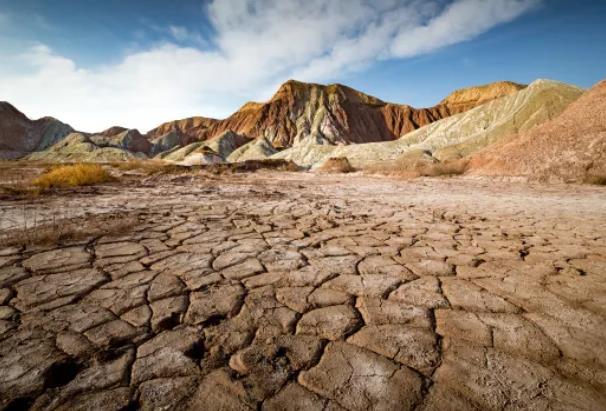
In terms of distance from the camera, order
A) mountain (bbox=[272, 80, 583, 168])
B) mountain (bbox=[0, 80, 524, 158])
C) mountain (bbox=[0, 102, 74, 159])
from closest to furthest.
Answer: mountain (bbox=[272, 80, 583, 168]) → mountain (bbox=[0, 102, 74, 159]) → mountain (bbox=[0, 80, 524, 158])

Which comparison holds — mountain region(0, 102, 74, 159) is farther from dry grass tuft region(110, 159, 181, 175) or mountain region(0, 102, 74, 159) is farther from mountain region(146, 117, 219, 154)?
dry grass tuft region(110, 159, 181, 175)

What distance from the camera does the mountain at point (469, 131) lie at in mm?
21562

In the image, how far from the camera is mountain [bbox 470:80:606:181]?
8.98 meters

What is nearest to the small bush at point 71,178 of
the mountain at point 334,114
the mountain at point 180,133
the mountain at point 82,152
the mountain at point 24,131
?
the mountain at point 82,152

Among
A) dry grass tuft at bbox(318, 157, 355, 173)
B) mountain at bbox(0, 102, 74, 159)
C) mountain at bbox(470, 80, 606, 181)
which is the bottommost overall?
dry grass tuft at bbox(318, 157, 355, 173)

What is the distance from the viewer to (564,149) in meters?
9.69

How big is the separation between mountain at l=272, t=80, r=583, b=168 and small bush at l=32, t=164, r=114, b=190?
14016 mm

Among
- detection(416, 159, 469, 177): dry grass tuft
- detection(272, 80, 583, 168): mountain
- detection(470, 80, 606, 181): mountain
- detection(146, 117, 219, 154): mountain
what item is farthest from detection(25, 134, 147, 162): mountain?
detection(470, 80, 606, 181): mountain

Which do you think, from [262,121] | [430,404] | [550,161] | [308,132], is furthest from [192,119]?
[430,404]

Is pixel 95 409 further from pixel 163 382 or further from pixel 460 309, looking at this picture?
pixel 460 309

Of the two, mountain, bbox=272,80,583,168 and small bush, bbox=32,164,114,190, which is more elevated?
mountain, bbox=272,80,583,168

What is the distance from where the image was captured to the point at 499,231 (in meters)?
3.30

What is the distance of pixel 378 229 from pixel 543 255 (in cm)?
148

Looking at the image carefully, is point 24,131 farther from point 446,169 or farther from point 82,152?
point 446,169
